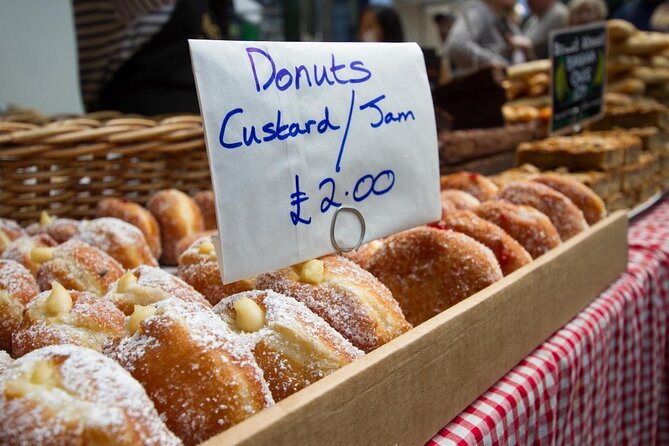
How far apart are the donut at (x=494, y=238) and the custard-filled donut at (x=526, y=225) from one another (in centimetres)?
6

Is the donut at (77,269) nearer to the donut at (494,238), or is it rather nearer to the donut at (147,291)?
the donut at (147,291)

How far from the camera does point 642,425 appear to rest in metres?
1.84

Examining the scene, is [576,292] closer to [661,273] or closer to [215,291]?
[661,273]

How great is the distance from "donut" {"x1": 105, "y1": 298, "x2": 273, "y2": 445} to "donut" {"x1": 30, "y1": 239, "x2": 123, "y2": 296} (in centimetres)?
44

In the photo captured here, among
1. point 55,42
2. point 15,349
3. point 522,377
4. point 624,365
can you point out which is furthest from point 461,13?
point 15,349

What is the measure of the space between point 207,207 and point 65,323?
112 cm

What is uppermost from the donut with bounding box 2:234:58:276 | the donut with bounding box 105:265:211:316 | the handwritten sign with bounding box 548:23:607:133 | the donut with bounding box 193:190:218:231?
the handwritten sign with bounding box 548:23:607:133

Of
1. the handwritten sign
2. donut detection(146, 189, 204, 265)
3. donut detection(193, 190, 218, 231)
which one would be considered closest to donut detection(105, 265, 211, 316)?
donut detection(146, 189, 204, 265)

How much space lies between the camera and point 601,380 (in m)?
1.52

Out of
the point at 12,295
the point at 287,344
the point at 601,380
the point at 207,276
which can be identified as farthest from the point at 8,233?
the point at 601,380

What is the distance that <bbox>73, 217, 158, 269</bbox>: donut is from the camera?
146cm

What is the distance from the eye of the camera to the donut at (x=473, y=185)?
1893 mm

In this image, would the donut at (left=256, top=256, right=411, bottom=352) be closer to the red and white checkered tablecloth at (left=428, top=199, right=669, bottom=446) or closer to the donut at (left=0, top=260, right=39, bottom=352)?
the red and white checkered tablecloth at (left=428, top=199, right=669, bottom=446)

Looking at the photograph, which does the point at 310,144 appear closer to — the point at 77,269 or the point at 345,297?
the point at 345,297
